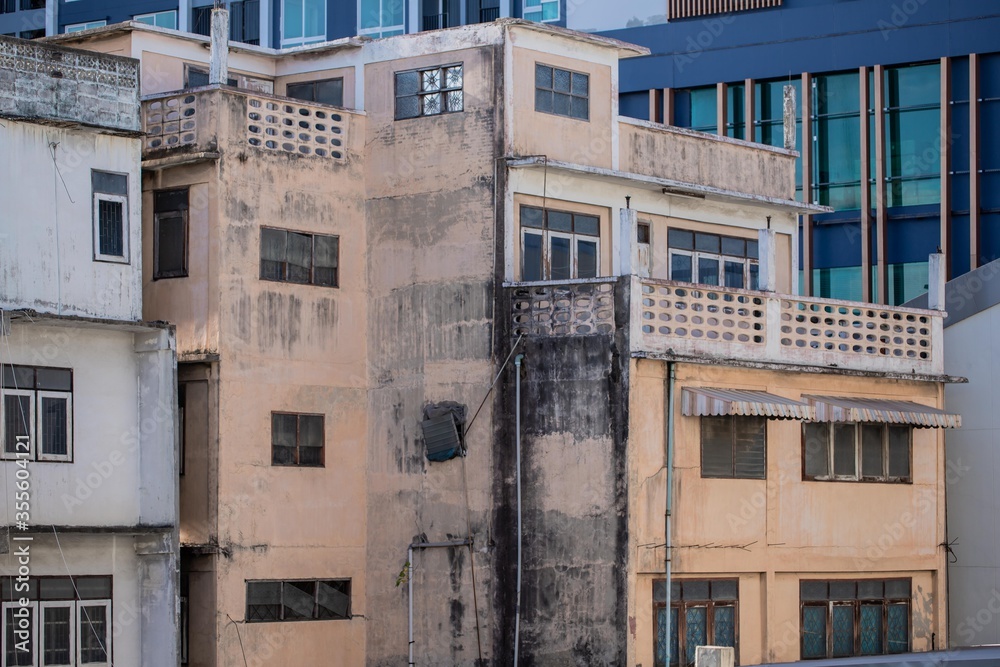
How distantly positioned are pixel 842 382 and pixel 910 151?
52.2ft

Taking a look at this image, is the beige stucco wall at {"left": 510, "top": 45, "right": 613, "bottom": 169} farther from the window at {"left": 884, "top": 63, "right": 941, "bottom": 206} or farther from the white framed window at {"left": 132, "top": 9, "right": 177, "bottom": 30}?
the white framed window at {"left": 132, "top": 9, "right": 177, "bottom": 30}

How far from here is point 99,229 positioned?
23.7m

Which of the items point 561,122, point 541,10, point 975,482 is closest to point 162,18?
point 541,10

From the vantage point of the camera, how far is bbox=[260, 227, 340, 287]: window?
1005 inches

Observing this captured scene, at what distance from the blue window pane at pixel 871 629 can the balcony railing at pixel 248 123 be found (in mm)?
9969

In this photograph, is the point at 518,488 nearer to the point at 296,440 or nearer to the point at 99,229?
the point at 296,440

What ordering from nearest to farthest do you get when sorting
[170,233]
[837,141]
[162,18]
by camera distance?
[170,233]
[837,141]
[162,18]

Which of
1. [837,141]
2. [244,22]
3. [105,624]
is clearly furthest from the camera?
[244,22]

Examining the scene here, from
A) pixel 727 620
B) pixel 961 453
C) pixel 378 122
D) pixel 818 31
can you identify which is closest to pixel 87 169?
pixel 378 122

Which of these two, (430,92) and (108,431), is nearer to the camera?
(108,431)

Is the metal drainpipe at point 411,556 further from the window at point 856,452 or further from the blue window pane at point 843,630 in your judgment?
the blue window pane at point 843,630

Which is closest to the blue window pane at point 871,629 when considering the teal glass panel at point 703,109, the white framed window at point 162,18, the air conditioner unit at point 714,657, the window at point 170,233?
the air conditioner unit at point 714,657

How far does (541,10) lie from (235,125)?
21.3 meters

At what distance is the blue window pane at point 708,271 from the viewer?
28938mm
